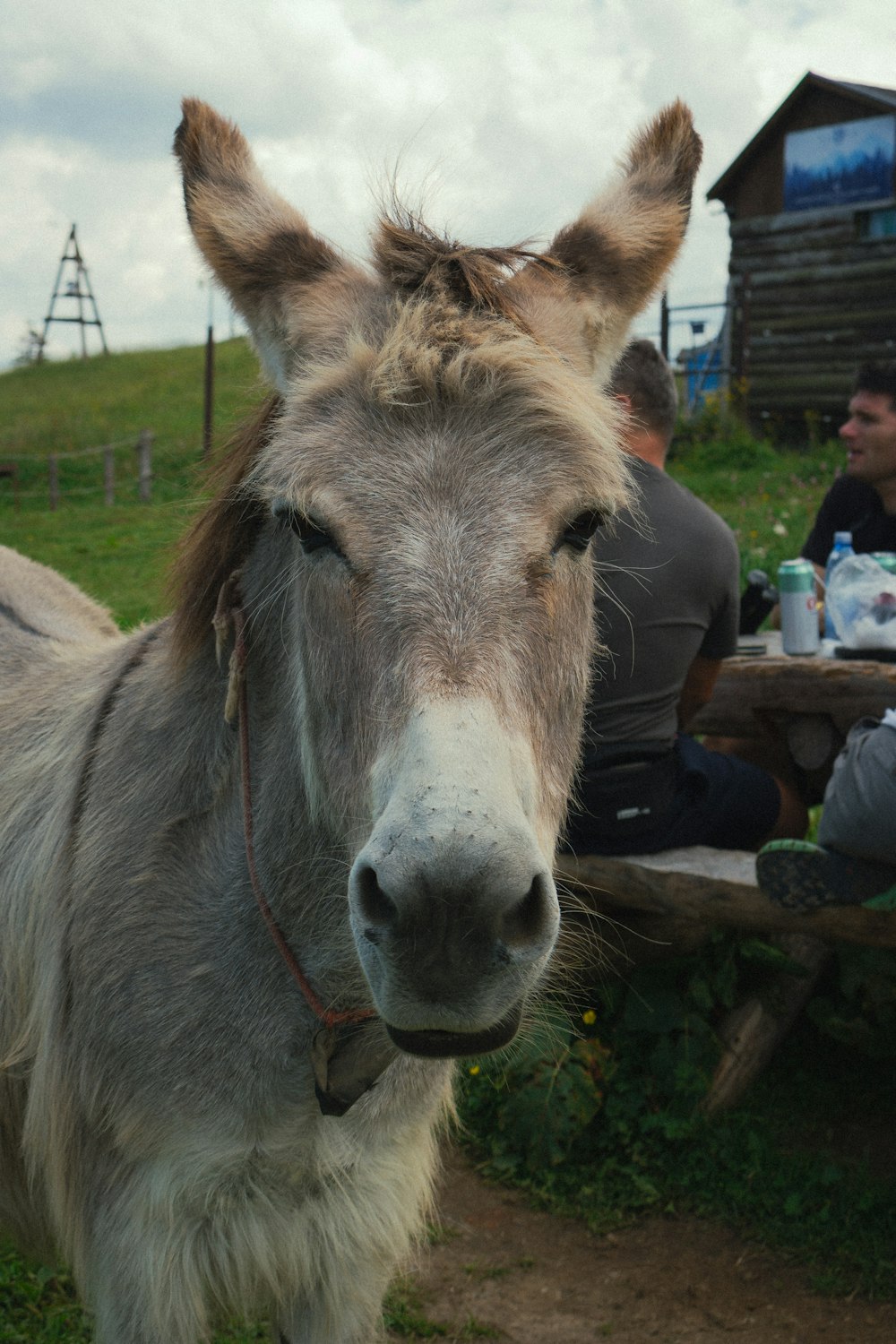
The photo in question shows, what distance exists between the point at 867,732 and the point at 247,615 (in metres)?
1.76

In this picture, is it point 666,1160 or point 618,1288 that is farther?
point 666,1160

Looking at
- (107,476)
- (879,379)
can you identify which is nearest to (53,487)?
(107,476)

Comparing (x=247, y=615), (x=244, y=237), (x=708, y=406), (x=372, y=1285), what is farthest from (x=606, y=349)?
(x=708, y=406)

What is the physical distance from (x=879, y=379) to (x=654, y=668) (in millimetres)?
2307

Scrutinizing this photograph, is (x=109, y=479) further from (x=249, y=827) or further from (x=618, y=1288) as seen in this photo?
(x=249, y=827)

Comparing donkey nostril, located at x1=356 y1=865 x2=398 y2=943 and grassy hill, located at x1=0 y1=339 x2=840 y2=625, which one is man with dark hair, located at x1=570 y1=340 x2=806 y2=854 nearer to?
grassy hill, located at x1=0 y1=339 x2=840 y2=625

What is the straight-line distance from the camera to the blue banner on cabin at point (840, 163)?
19188 mm

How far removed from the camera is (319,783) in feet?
6.31

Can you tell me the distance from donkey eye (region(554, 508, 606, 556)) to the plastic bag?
95.5 inches

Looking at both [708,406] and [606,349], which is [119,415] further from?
[606,349]

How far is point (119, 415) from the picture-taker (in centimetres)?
3078

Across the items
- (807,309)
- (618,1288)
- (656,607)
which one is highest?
(807,309)

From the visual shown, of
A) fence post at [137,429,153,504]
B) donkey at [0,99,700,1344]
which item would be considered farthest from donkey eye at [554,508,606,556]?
fence post at [137,429,153,504]

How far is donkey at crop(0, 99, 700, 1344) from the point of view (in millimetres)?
1560
